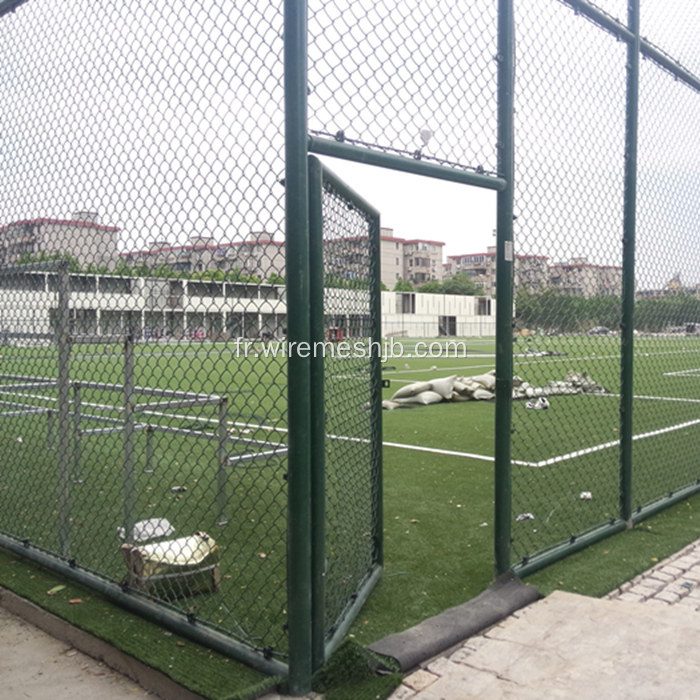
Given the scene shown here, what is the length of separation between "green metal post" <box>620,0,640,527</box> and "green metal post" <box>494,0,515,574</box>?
1.42 metres

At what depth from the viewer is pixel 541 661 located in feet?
9.29

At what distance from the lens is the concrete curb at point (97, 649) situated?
8.81 feet

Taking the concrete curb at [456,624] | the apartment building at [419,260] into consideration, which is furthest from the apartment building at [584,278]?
the apartment building at [419,260]

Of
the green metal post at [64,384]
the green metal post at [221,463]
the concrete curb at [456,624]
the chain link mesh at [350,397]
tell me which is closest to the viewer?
the concrete curb at [456,624]

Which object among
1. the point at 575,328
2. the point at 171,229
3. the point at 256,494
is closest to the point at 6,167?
the point at 171,229

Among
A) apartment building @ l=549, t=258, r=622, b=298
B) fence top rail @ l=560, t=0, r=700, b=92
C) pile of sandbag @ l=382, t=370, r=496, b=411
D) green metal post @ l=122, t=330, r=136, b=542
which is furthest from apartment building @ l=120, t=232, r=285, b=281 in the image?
pile of sandbag @ l=382, t=370, r=496, b=411

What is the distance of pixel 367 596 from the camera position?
141 inches

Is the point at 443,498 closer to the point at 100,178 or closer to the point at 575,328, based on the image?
the point at 575,328

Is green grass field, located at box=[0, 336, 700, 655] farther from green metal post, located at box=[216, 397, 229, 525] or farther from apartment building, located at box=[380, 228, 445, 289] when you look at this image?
apartment building, located at box=[380, 228, 445, 289]

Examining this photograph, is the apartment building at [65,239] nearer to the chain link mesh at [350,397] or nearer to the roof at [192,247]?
the roof at [192,247]

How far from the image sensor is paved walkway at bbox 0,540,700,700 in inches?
103

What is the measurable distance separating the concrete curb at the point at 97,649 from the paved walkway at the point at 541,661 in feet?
0.10

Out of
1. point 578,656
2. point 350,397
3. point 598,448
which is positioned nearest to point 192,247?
point 350,397

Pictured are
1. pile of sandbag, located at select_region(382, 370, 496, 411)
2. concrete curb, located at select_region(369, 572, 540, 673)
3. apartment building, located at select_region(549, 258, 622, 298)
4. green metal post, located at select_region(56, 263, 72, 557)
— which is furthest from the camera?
pile of sandbag, located at select_region(382, 370, 496, 411)
